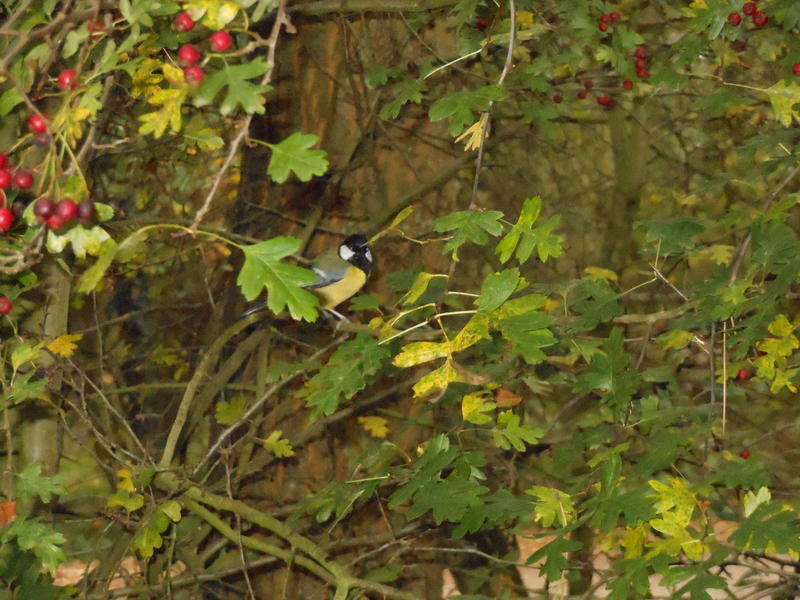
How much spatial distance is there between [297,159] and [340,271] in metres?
1.76

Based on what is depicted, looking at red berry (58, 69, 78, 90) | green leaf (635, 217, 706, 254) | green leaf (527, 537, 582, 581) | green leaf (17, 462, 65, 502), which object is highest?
red berry (58, 69, 78, 90)

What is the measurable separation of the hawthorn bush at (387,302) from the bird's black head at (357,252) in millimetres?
169

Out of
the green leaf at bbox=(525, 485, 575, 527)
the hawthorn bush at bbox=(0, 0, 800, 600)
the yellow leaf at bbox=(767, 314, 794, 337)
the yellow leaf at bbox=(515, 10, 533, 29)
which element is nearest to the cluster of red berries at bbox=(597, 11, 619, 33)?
the hawthorn bush at bbox=(0, 0, 800, 600)

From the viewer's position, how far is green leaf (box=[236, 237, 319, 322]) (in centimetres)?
158

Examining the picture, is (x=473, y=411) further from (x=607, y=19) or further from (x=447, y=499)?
(x=607, y=19)

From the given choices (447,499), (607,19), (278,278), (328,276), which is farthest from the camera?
(607,19)

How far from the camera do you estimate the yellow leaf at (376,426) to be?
3.82 meters

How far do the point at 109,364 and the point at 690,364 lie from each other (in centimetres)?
257

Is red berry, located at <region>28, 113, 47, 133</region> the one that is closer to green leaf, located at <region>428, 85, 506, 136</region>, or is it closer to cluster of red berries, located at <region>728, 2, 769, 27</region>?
green leaf, located at <region>428, 85, 506, 136</region>

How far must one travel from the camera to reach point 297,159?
5.10 feet

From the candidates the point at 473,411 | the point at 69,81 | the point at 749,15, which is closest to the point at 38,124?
the point at 69,81

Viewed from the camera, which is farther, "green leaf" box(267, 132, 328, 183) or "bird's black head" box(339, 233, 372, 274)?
"bird's black head" box(339, 233, 372, 274)

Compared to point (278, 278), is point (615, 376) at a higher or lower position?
lower

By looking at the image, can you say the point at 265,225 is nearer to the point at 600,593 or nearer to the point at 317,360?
the point at 317,360
